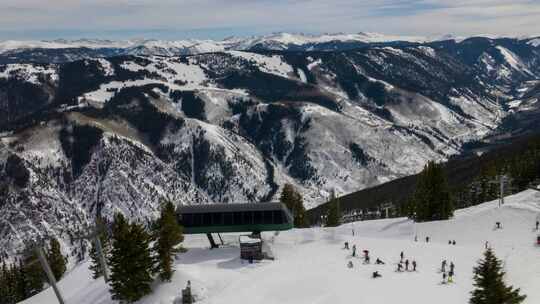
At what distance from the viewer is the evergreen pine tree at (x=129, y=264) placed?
59406 mm

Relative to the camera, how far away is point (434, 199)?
110562 millimetres

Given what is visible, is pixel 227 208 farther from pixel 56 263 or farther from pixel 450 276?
pixel 56 263

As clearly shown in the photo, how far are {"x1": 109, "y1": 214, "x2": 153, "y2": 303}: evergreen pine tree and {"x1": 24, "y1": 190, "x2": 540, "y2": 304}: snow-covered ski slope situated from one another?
1.85 meters

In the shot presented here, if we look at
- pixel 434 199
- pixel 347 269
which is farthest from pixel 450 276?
pixel 434 199

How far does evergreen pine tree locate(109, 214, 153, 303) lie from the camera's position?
59.4m

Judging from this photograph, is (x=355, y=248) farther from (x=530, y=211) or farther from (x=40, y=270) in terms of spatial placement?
(x=40, y=270)

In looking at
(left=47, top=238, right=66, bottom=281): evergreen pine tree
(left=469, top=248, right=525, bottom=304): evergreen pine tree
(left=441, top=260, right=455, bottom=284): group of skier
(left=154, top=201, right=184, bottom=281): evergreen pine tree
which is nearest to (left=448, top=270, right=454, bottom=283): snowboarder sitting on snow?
(left=441, top=260, right=455, bottom=284): group of skier

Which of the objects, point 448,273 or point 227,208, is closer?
point 448,273

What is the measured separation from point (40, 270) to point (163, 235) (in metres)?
84.5

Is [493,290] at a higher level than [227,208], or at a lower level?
→ lower

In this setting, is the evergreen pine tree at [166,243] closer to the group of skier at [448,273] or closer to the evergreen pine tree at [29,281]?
the group of skier at [448,273]

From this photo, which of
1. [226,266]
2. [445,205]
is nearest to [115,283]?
[226,266]

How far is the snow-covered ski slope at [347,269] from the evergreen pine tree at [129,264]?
6.06 ft

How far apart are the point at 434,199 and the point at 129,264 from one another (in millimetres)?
72671
